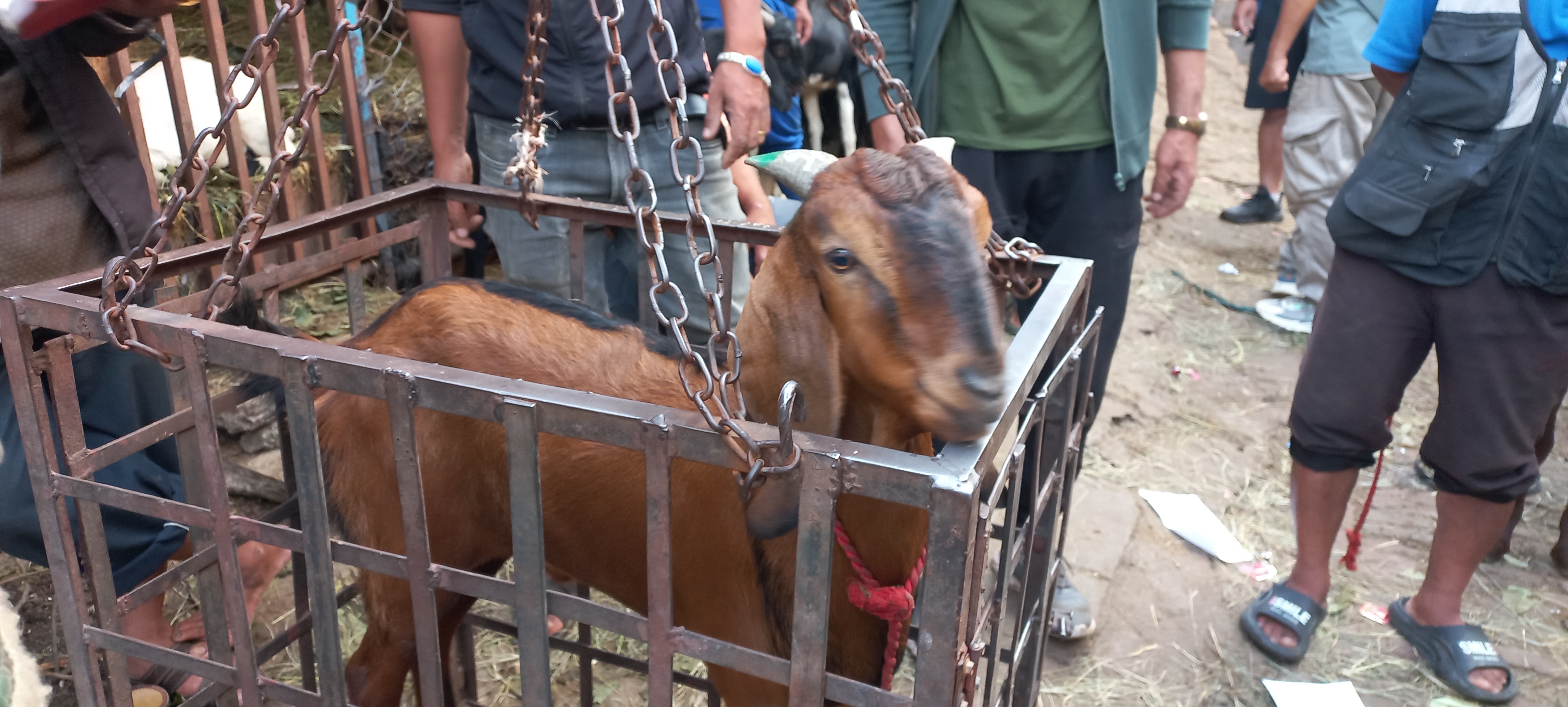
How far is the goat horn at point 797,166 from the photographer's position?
1.82 m

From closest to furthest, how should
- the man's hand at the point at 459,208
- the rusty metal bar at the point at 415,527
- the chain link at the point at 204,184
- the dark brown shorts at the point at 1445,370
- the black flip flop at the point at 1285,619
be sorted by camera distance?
1. the rusty metal bar at the point at 415,527
2. the chain link at the point at 204,184
3. the dark brown shorts at the point at 1445,370
4. the man's hand at the point at 459,208
5. the black flip flop at the point at 1285,619

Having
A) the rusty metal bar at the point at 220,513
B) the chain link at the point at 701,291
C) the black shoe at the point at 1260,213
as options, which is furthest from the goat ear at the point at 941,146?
the black shoe at the point at 1260,213

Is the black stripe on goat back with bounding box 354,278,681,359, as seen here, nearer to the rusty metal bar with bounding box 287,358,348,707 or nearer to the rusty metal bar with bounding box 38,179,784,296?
the rusty metal bar with bounding box 38,179,784,296

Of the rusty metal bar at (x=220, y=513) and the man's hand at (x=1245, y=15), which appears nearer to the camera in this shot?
the rusty metal bar at (x=220, y=513)

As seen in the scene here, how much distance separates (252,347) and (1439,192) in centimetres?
304

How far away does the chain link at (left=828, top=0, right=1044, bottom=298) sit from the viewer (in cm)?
210

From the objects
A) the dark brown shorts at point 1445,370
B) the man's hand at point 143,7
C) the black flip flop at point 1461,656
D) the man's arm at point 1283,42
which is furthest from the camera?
the man's arm at point 1283,42

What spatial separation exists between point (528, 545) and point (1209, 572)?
3195 millimetres

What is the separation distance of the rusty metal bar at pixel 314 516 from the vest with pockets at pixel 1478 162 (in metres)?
2.89

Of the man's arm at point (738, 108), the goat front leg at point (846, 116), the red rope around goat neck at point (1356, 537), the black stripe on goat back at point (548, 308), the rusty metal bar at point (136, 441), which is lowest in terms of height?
the red rope around goat neck at point (1356, 537)

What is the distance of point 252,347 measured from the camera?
5.74 ft

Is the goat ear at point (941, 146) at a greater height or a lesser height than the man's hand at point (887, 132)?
greater

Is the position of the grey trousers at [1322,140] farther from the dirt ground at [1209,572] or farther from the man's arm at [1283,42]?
the dirt ground at [1209,572]

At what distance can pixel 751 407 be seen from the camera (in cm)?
187
